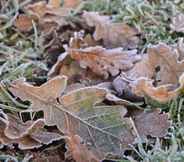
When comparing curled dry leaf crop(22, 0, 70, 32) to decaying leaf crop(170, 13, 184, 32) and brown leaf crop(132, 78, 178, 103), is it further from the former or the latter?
brown leaf crop(132, 78, 178, 103)

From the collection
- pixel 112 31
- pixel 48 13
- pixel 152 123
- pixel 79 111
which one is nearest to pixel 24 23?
pixel 48 13

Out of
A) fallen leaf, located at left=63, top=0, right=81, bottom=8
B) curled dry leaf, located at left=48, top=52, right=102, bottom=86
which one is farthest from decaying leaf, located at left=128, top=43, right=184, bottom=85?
fallen leaf, located at left=63, top=0, right=81, bottom=8

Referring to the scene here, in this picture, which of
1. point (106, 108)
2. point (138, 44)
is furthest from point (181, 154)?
point (138, 44)

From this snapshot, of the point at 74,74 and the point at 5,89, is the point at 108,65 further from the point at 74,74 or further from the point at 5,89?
the point at 5,89

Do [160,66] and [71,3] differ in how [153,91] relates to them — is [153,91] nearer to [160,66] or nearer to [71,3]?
[160,66]

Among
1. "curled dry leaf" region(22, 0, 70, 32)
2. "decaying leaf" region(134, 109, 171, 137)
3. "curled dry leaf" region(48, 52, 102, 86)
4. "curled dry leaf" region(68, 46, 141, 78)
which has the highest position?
"curled dry leaf" region(22, 0, 70, 32)

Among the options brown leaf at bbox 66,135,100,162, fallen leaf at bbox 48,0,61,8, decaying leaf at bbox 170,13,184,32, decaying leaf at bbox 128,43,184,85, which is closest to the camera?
brown leaf at bbox 66,135,100,162

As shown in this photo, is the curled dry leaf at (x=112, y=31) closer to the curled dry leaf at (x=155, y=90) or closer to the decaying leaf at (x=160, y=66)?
the decaying leaf at (x=160, y=66)
